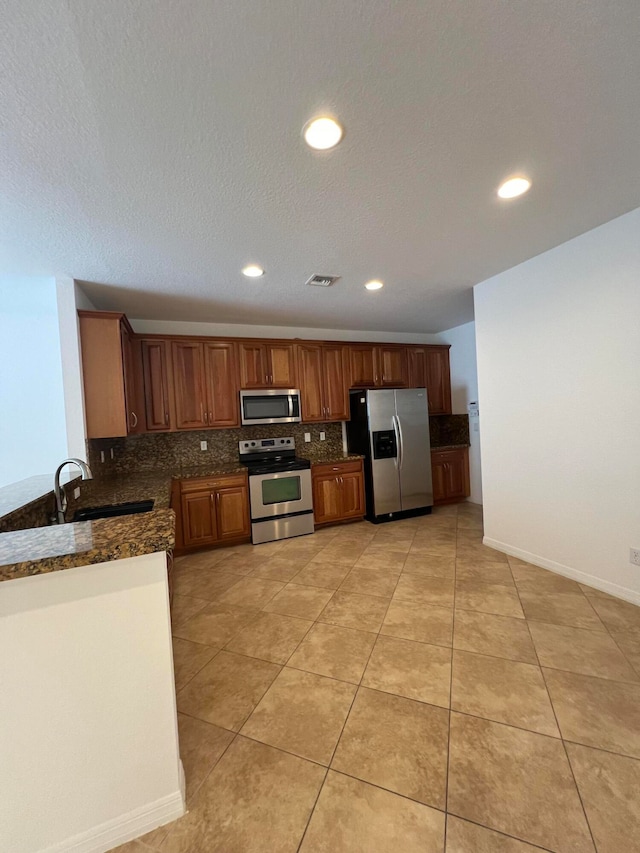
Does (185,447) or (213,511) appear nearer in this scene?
(213,511)

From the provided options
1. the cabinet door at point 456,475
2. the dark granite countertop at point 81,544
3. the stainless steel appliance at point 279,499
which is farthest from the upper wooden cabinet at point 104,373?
the cabinet door at point 456,475

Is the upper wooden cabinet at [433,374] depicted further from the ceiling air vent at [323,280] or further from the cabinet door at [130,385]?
the cabinet door at [130,385]

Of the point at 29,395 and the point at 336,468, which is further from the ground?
the point at 29,395

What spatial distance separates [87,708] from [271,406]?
3162 millimetres

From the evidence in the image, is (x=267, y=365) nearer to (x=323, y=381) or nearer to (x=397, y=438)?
(x=323, y=381)

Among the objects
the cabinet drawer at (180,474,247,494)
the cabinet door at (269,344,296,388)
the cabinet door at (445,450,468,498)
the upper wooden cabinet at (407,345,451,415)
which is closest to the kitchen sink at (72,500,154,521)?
the cabinet drawer at (180,474,247,494)

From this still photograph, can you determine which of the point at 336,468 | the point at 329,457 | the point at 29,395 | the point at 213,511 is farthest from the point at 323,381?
the point at 29,395

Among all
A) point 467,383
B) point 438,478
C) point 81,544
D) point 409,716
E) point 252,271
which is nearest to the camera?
point 81,544

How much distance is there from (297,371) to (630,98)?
10.7ft

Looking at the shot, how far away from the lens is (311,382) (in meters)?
4.17

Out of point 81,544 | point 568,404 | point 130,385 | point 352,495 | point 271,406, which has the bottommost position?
point 352,495

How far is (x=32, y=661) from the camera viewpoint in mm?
934

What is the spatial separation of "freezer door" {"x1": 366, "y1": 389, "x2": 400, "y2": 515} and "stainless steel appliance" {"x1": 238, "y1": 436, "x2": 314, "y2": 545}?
0.86m

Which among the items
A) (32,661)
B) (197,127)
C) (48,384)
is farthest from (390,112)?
(48,384)
